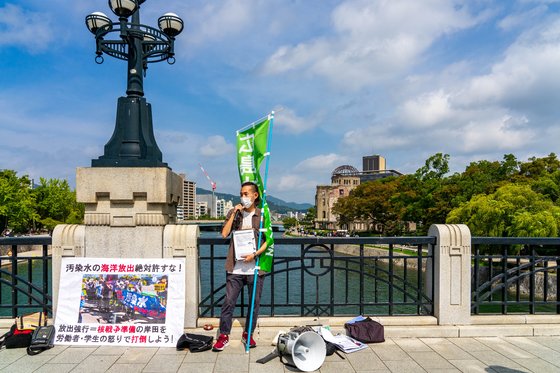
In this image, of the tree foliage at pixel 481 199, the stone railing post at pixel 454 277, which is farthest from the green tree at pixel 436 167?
the stone railing post at pixel 454 277

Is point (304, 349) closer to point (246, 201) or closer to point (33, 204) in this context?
point (246, 201)

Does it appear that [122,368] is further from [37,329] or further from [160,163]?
[160,163]

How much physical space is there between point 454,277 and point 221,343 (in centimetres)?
374

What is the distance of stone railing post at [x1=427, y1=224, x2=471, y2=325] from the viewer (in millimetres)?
5543

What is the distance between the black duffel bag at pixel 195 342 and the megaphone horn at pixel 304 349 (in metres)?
1.04

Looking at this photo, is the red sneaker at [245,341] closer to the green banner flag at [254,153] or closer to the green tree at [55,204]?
the green banner flag at [254,153]

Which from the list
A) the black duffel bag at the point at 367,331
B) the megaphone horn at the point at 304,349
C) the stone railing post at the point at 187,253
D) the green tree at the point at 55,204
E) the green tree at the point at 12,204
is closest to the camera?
the megaphone horn at the point at 304,349

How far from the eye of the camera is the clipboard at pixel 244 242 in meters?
4.91

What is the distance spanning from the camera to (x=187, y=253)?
528cm

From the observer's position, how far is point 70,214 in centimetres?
6022

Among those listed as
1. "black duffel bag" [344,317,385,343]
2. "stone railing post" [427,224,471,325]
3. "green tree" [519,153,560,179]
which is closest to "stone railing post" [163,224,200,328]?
"black duffel bag" [344,317,385,343]

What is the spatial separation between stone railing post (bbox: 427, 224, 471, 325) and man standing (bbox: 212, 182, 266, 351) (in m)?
2.90

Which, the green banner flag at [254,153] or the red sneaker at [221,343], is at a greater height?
the green banner flag at [254,153]

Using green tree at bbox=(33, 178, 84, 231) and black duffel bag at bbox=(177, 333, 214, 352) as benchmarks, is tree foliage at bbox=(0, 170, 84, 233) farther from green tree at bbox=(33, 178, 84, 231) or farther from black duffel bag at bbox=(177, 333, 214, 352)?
black duffel bag at bbox=(177, 333, 214, 352)
